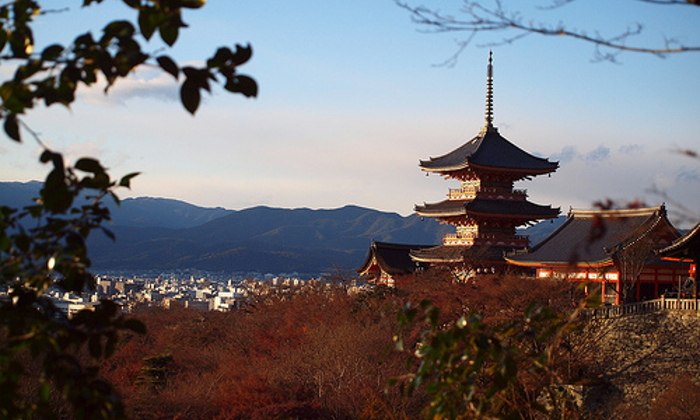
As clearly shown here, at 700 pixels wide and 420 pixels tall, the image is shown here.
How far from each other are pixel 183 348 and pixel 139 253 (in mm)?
103769

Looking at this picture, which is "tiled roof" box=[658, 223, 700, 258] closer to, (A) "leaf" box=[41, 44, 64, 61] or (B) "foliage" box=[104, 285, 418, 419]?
(B) "foliage" box=[104, 285, 418, 419]

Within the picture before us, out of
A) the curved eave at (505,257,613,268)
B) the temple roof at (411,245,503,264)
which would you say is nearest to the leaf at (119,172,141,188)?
the curved eave at (505,257,613,268)

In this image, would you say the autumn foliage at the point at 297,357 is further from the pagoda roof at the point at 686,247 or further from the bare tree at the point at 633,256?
the pagoda roof at the point at 686,247

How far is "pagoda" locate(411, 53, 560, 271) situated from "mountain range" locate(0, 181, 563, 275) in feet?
212

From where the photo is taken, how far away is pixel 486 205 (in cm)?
2575

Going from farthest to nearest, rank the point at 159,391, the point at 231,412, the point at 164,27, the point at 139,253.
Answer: the point at 139,253
the point at 159,391
the point at 231,412
the point at 164,27

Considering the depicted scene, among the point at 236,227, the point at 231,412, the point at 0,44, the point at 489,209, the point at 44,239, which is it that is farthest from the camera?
the point at 236,227

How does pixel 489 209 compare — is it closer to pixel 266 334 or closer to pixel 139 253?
pixel 266 334

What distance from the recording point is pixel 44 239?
276 cm

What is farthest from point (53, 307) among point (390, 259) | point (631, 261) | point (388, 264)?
point (390, 259)

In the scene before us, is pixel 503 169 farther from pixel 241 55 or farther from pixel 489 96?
pixel 241 55

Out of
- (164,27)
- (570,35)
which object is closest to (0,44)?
(164,27)

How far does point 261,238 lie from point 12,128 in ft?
487

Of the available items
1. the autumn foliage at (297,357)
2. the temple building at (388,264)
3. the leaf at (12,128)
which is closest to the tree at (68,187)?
the leaf at (12,128)
